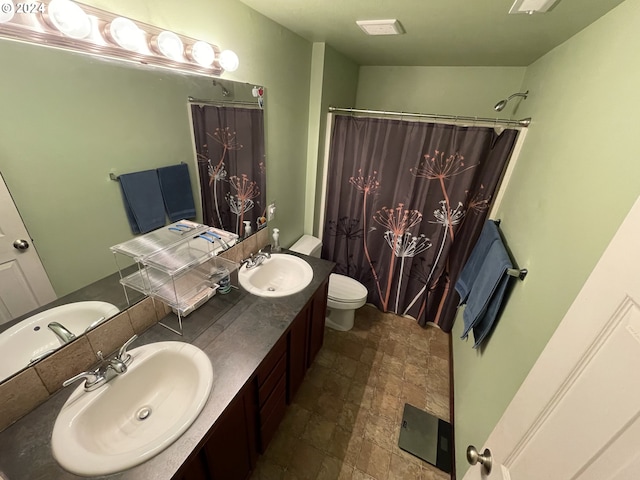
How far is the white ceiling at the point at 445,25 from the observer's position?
3.65ft

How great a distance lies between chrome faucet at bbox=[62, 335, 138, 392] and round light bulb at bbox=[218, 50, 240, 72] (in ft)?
4.18

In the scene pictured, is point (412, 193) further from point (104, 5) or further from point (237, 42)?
point (104, 5)

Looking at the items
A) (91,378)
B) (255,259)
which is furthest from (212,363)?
(255,259)

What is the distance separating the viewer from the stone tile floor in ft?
4.85


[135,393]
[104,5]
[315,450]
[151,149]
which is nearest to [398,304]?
[315,450]

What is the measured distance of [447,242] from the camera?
2.12 metres

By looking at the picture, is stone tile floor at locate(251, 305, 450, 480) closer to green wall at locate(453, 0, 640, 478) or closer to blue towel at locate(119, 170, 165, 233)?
green wall at locate(453, 0, 640, 478)

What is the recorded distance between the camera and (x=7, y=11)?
688 millimetres

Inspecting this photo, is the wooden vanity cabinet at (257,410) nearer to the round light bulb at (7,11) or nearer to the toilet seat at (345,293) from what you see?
the toilet seat at (345,293)

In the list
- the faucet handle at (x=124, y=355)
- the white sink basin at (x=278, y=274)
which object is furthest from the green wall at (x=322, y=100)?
the faucet handle at (x=124, y=355)

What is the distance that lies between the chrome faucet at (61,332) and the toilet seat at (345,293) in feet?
5.13

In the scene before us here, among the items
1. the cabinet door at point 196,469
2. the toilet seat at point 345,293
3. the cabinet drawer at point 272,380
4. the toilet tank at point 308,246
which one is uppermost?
the toilet tank at point 308,246

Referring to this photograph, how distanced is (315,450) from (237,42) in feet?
7.42

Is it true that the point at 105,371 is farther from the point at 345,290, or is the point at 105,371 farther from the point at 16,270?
the point at 345,290
